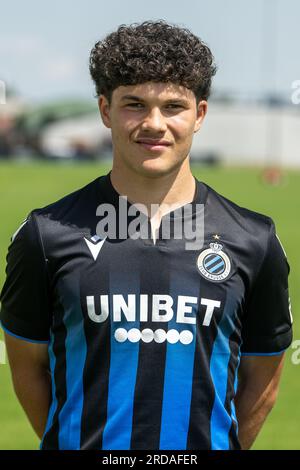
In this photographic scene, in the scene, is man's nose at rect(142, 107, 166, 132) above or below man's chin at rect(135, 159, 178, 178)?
above

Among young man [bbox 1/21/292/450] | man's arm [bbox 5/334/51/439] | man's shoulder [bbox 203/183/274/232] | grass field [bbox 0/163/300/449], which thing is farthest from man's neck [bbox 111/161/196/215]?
grass field [bbox 0/163/300/449]

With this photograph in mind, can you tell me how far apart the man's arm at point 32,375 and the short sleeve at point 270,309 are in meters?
0.71

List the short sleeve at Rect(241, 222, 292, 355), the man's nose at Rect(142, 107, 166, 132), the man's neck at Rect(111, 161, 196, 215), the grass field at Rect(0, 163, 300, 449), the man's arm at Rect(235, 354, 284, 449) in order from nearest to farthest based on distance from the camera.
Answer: the man's nose at Rect(142, 107, 166, 132), the man's neck at Rect(111, 161, 196, 215), the short sleeve at Rect(241, 222, 292, 355), the man's arm at Rect(235, 354, 284, 449), the grass field at Rect(0, 163, 300, 449)

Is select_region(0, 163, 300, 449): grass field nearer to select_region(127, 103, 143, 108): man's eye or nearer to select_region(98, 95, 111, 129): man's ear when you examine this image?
select_region(98, 95, 111, 129): man's ear

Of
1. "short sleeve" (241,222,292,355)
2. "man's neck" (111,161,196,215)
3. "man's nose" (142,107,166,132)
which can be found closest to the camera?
"man's nose" (142,107,166,132)

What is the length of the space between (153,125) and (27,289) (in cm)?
69

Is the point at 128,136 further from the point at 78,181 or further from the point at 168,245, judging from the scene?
the point at 78,181

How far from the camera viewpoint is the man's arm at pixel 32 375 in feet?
10.0

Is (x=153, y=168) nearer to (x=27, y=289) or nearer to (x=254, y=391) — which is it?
(x=27, y=289)

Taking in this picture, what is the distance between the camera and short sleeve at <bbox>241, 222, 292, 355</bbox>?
117 inches

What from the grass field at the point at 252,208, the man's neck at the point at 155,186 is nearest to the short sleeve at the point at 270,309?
the man's neck at the point at 155,186

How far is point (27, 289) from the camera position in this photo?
290cm

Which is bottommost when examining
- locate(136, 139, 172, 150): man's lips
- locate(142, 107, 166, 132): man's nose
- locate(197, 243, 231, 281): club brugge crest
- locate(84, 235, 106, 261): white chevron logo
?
locate(197, 243, 231, 281): club brugge crest
